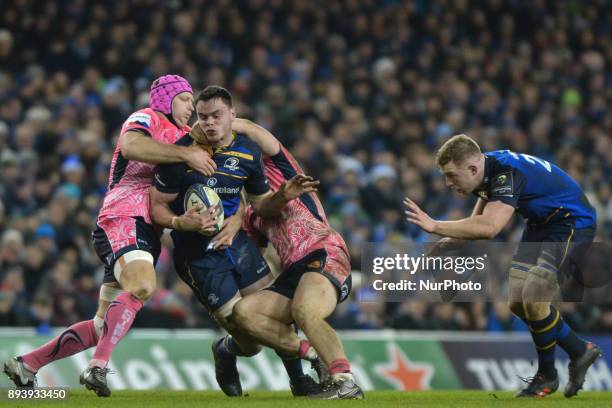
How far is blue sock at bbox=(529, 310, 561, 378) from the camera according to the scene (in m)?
8.98

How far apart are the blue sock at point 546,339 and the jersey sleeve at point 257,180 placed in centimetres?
234

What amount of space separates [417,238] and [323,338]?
25.9ft

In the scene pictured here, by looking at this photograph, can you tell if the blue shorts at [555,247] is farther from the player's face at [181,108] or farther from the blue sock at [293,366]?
the player's face at [181,108]

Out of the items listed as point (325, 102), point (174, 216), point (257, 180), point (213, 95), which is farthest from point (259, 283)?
point (325, 102)

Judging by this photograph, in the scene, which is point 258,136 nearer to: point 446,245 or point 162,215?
point 162,215

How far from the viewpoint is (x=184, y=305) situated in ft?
45.2

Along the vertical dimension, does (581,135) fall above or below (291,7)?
below

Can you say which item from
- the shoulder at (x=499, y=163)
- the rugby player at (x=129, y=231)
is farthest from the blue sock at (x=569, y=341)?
the rugby player at (x=129, y=231)

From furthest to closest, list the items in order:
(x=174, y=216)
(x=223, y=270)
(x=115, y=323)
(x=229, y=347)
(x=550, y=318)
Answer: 1. (x=229, y=347)
2. (x=550, y=318)
3. (x=223, y=270)
4. (x=174, y=216)
5. (x=115, y=323)

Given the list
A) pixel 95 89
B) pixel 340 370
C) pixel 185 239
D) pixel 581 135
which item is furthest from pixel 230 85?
pixel 340 370

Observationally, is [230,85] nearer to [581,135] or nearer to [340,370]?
[581,135]

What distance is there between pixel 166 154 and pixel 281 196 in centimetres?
91

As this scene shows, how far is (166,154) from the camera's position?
8367 mm

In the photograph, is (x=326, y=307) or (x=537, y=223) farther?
(x=537, y=223)
